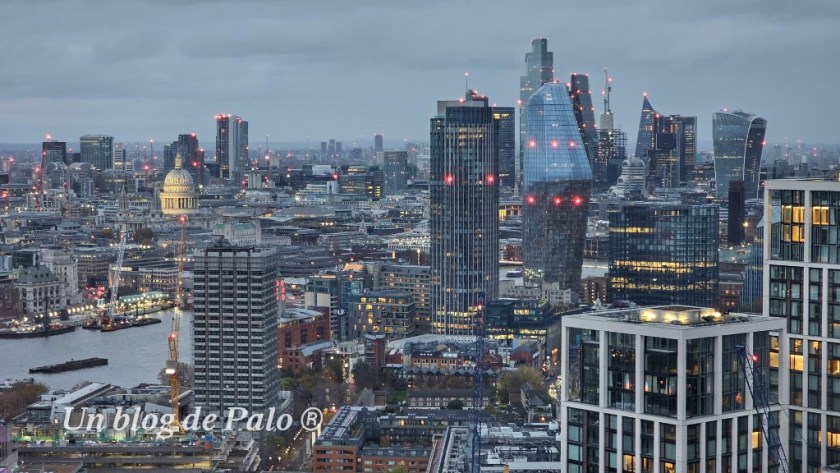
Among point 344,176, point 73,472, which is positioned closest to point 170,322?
point 73,472

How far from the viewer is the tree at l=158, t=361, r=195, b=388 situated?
112 ft

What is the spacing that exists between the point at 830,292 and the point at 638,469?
2684 millimetres

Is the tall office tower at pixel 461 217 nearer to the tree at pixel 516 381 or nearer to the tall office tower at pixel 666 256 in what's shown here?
the tall office tower at pixel 666 256

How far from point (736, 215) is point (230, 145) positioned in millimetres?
69404

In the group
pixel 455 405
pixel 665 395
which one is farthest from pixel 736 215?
pixel 665 395

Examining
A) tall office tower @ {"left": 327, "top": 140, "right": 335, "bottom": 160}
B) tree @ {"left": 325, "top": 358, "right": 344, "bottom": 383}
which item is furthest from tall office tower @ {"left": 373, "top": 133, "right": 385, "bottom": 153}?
tree @ {"left": 325, "top": 358, "right": 344, "bottom": 383}

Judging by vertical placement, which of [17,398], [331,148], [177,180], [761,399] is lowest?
[17,398]

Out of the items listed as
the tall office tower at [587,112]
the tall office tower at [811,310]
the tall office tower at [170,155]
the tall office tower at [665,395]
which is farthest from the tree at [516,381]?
the tall office tower at [170,155]

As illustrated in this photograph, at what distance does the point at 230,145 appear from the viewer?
402ft

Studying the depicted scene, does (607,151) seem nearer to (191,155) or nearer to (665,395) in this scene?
(191,155)

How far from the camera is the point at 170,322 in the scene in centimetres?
4972

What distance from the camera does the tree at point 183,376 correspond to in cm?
3419

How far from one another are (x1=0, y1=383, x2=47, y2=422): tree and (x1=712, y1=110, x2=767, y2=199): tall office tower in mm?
27217

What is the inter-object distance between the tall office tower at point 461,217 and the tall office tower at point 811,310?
33.7 m
